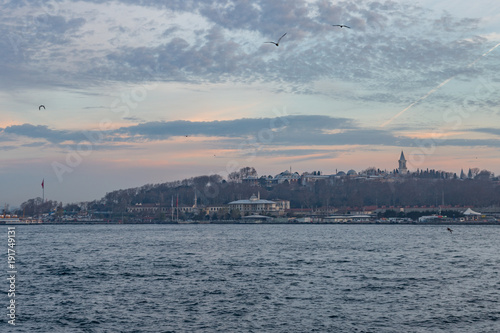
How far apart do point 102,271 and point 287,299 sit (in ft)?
43.4

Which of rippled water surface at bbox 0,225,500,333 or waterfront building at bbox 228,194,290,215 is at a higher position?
waterfront building at bbox 228,194,290,215

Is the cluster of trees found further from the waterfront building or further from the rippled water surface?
the rippled water surface

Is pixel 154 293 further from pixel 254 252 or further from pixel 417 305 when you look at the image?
pixel 254 252

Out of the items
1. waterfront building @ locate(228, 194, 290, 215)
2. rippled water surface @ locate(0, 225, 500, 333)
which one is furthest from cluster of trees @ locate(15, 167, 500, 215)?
rippled water surface @ locate(0, 225, 500, 333)

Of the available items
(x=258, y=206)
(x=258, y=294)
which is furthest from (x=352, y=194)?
(x=258, y=294)

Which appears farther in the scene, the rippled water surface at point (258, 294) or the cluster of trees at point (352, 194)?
the cluster of trees at point (352, 194)

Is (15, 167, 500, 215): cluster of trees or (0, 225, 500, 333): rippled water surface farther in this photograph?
(15, 167, 500, 215): cluster of trees

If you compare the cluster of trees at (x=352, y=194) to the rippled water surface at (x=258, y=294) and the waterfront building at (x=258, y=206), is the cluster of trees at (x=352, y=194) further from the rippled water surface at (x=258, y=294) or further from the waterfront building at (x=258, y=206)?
the rippled water surface at (x=258, y=294)

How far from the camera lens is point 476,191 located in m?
159

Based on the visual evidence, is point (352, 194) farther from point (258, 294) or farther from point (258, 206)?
point (258, 294)

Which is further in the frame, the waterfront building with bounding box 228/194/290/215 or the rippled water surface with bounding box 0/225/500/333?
the waterfront building with bounding box 228/194/290/215

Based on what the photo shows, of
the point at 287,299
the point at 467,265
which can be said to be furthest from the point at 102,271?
the point at 467,265

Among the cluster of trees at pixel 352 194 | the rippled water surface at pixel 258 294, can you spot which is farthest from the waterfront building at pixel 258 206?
the rippled water surface at pixel 258 294

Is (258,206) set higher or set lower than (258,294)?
higher
